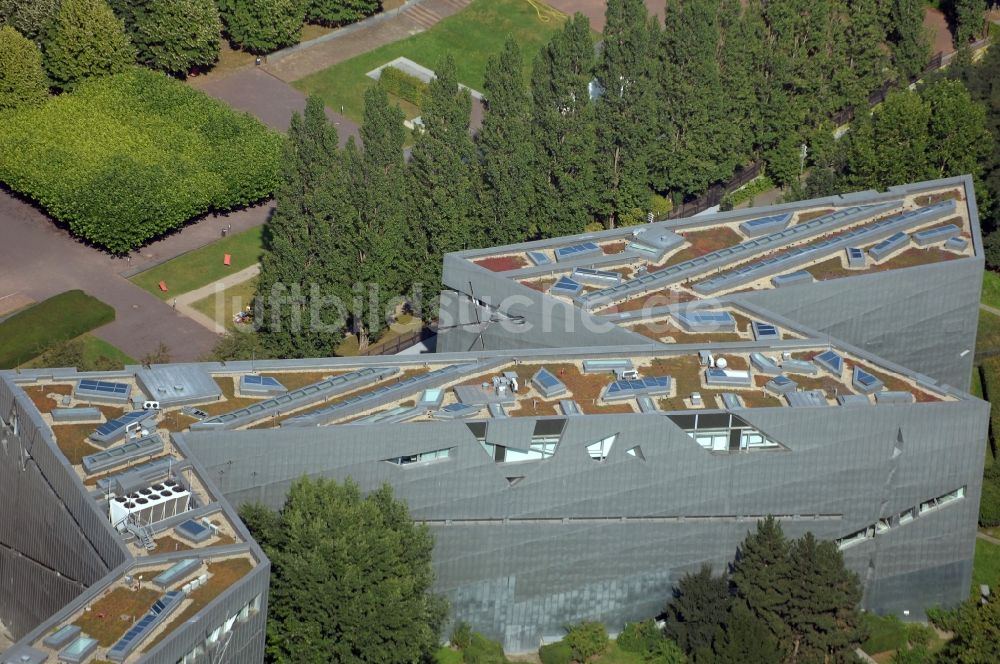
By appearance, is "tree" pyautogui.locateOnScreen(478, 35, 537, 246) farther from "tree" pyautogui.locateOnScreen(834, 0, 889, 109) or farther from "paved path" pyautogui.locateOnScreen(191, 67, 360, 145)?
"tree" pyautogui.locateOnScreen(834, 0, 889, 109)

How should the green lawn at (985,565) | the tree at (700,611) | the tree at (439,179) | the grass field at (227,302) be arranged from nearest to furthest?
the tree at (700,611) < the green lawn at (985,565) < the tree at (439,179) < the grass field at (227,302)

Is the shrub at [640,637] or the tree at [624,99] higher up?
the tree at [624,99]

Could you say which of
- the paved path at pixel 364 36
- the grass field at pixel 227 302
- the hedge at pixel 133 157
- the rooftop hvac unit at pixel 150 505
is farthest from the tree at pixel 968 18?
the rooftop hvac unit at pixel 150 505

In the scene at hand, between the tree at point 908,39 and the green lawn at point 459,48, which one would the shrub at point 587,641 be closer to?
the green lawn at point 459,48

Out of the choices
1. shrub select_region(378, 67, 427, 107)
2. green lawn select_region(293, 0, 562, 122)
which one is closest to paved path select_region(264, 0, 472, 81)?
green lawn select_region(293, 0, 562, 122)

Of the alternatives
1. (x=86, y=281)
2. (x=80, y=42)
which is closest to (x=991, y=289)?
(x=86, y=281)

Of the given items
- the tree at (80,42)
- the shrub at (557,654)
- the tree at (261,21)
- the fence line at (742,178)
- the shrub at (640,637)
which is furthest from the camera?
the tree at (261,21)

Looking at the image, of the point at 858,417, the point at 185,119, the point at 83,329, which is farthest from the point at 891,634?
the point at 185,119

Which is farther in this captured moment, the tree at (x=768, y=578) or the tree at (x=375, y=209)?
the tree at (x=375, y=209)
